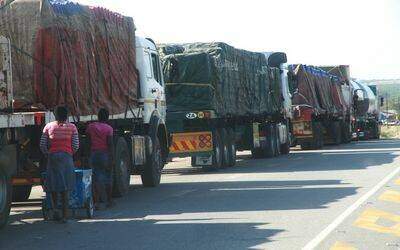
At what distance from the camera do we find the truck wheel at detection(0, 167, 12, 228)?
35.8 feet

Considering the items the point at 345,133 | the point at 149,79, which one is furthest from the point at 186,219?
the point at 345,133

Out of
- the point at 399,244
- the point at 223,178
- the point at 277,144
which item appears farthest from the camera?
the point at 277,144

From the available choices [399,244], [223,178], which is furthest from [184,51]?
[399,244]

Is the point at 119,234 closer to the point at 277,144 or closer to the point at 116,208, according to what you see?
the point at 116,208

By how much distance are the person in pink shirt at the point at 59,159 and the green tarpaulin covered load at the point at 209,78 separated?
8.44 meters

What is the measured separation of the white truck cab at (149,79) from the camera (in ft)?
56.0

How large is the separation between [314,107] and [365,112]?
1551 centimetres

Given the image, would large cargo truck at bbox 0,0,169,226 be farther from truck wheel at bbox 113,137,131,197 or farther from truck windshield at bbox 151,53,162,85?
truck windshield at bbox 151,53,162,85

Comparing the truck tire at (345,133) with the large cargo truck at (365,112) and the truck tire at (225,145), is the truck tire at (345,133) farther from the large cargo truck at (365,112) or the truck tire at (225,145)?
the truck tire at (225,145)

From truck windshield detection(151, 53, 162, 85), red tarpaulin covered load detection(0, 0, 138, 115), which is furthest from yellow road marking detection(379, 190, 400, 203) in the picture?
→ truck windshield detection(151, 53, 162, 85)

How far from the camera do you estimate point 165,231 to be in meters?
10.4

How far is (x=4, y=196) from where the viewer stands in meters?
11.0

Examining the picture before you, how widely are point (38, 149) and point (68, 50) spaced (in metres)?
1.75

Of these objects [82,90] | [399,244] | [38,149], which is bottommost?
[399,244]
